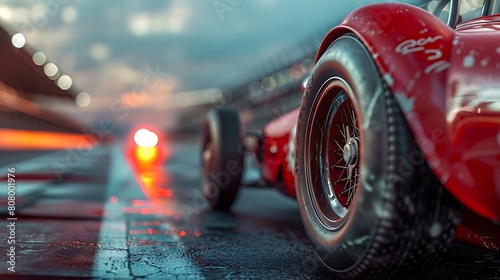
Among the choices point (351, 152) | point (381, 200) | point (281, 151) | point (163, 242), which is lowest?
point (163, 242)

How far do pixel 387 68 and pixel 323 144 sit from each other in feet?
2.62

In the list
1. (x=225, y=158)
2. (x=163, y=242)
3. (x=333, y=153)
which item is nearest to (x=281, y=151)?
(x=225, y=158)

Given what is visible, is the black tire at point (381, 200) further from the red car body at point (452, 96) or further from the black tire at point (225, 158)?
the black tire at point (225, 158)

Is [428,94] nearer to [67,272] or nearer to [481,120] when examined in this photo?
[481,120]

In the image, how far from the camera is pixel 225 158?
4.98m

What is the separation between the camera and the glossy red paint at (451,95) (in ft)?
6.29

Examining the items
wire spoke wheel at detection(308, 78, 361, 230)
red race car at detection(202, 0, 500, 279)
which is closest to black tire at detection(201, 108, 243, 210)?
wire spoke wheel at detection(308, 78, 361, 230)

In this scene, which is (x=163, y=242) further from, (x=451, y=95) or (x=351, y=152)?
(x=451, y=95)

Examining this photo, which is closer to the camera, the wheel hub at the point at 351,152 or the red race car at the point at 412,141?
the red race car at the point at 412,141

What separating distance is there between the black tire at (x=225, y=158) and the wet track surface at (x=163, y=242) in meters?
0.18

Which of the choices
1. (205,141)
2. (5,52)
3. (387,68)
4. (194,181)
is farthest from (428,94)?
(5,52)

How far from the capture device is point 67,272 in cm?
244

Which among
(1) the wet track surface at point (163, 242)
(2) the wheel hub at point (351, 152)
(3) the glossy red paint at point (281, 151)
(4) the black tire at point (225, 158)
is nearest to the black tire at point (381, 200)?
(2) the wheel hub at point (351, 152)

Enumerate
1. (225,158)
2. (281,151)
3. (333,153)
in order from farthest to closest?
1. (225,158)
2. (281,151)
3. (333,153)
